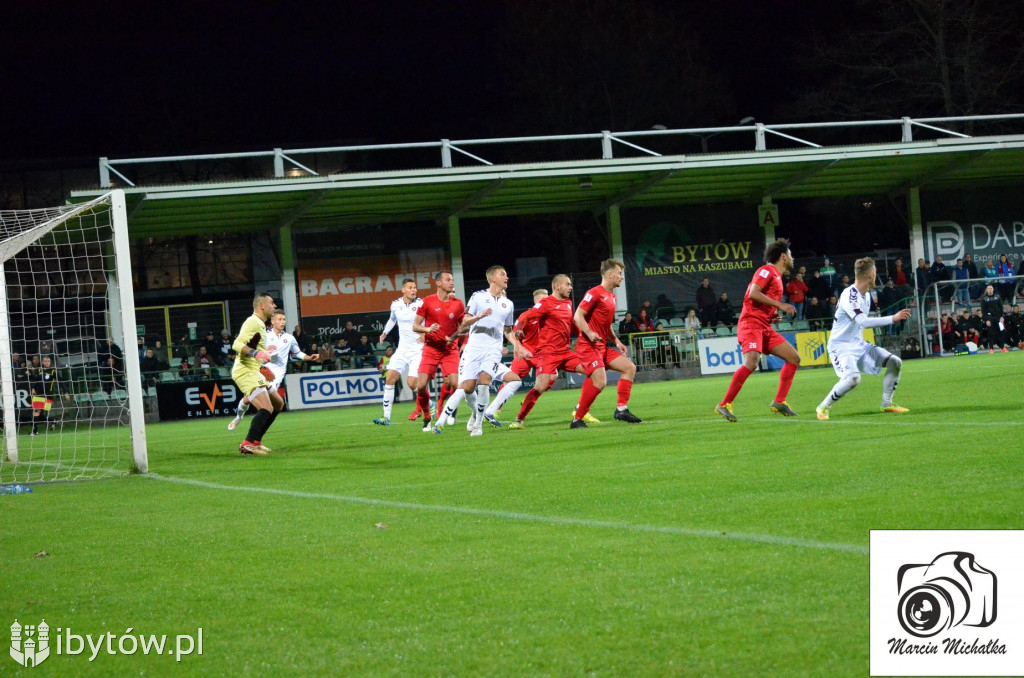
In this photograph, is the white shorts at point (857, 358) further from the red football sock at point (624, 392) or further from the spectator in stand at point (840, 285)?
the spectator in stand at point (840, 285)

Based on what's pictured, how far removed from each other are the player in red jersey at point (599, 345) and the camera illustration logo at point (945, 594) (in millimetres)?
9446

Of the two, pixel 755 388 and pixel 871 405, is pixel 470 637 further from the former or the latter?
pixel 755 388

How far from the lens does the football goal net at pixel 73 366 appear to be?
11.3 m

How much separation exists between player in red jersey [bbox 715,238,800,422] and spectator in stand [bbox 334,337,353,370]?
641 inches

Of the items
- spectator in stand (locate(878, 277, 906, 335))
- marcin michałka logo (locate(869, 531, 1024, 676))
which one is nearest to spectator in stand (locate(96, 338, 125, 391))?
spectator in stand (locate(878, 277, 906, 335))

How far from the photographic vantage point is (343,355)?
28.5 meters

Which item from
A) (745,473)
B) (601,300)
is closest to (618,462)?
(745,473)

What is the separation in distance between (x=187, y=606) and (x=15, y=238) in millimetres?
9204

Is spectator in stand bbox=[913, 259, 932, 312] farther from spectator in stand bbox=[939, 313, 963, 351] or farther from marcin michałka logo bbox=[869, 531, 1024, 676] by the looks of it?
marcin michałka logo bbox=[869, 531, 1024, 676]

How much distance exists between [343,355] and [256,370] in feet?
51.6

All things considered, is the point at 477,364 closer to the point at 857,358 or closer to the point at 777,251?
the point at 777,251

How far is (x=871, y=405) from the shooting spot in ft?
44.9

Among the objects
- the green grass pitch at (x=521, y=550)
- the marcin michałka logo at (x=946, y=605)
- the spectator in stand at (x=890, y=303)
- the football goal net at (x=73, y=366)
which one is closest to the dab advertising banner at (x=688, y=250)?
the spectator in stand at (x=890, y=303)

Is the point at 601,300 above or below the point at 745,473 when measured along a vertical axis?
above
